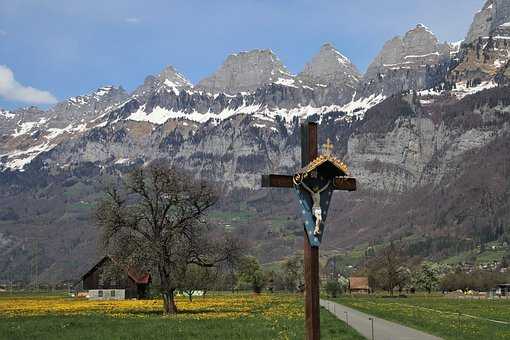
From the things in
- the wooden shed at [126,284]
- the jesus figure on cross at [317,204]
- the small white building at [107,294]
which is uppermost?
the jesus figure on cross at [317,204]

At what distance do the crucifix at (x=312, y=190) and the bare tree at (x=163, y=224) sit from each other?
145ft

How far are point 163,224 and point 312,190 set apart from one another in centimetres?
4784

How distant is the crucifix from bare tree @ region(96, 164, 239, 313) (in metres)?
44.3

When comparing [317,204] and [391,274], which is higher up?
[317,204]

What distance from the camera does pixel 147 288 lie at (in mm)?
130875

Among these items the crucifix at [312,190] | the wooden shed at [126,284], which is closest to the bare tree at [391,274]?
the wooden shed at [126,284]

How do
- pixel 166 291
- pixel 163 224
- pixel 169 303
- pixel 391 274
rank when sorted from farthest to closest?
pixel 391 274
pixel 169 303
pixel 163 224
pixel 166 291

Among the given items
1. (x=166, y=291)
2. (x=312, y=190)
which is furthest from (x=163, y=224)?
(x=312, y=190)

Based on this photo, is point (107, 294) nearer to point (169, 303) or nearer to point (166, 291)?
point (169, 303)

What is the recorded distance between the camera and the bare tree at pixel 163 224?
60.9 meters

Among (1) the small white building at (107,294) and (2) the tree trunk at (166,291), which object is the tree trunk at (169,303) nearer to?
(2) the tree trunk at (166,291)

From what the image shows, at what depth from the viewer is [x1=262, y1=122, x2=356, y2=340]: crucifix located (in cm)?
1725

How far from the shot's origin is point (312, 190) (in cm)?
1777

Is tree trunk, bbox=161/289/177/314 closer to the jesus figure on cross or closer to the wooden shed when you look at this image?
the jesus figure on cross
